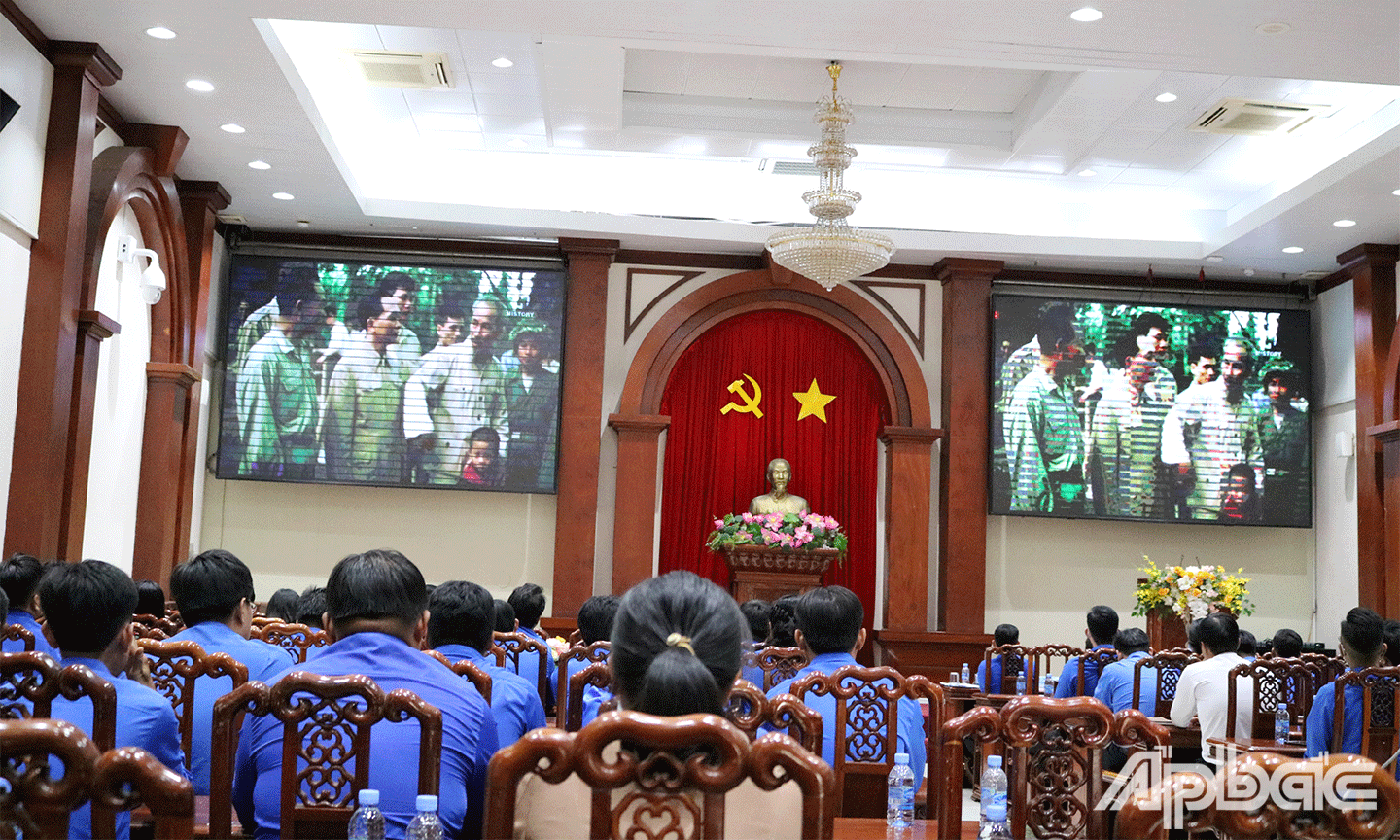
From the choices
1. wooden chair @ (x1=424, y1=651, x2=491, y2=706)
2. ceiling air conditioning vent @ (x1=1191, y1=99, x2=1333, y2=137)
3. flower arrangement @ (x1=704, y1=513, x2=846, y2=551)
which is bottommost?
wooden chair @ (x1=424, y1=651, x2=491, y2=706)

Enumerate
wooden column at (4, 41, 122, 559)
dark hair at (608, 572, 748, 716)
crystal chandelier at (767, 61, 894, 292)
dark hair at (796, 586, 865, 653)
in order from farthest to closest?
crystal chandelier at (767, 61, 894, 292)
wooden column at (4, 41, 122, 559)
dark hair at (796, 586, 865, 653)
dark hair at (608, 572, 748, 716)

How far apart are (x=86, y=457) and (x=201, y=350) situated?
7.00ft

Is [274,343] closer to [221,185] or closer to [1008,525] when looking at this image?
[221,185]

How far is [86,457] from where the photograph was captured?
6746 millimetres

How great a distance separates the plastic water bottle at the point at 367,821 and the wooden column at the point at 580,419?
24.5 feet

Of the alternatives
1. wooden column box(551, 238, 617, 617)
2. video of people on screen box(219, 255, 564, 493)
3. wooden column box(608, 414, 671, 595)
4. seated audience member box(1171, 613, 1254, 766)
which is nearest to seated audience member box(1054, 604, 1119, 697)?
seated audience member box(1171, 613, 1254, 766)

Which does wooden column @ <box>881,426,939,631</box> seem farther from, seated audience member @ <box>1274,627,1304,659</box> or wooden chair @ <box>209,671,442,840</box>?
wooden chair @ <box>209,671,442,840</box>

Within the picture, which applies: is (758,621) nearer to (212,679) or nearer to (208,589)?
(208,589)

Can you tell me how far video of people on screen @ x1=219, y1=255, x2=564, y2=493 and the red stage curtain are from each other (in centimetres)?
119

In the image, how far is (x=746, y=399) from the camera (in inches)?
397

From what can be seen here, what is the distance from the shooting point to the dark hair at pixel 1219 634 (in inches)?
219

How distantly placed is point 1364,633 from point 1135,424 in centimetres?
506

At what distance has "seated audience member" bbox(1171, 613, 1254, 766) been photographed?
535 centimetres

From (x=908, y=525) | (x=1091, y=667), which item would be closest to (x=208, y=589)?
(x=1091, y=667)
